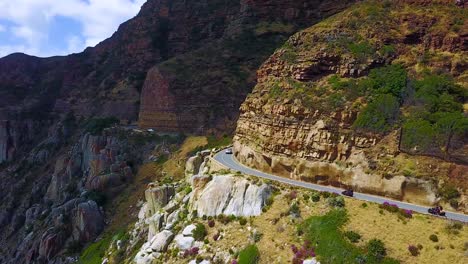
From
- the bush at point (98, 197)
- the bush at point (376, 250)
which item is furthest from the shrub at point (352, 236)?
the bush at point (98, 197)

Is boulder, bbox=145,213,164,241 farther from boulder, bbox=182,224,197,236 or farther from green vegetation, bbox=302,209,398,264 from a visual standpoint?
green vegetation, bbox=302,209,398,264

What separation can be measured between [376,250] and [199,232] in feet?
41.0

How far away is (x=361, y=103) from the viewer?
34.5m

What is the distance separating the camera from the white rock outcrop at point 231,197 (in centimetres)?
3084

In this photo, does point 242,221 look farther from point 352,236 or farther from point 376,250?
point 376,250

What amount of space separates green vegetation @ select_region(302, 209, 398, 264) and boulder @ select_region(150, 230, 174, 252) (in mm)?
10672

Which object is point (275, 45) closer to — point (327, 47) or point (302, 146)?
point (327, 47)

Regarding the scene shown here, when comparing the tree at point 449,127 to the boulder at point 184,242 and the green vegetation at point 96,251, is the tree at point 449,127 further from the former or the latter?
the green vegetation at point 96,251

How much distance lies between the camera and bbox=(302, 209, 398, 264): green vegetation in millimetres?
23453

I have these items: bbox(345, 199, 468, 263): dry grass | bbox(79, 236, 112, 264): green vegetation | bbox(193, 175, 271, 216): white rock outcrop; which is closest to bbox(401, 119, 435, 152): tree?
bbox(345, 199, 468, 263): dry grass

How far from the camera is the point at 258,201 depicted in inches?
1209

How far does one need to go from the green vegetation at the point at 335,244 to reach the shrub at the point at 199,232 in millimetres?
7422

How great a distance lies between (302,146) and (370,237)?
12432mm

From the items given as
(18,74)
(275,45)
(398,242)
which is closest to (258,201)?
(398,242)
